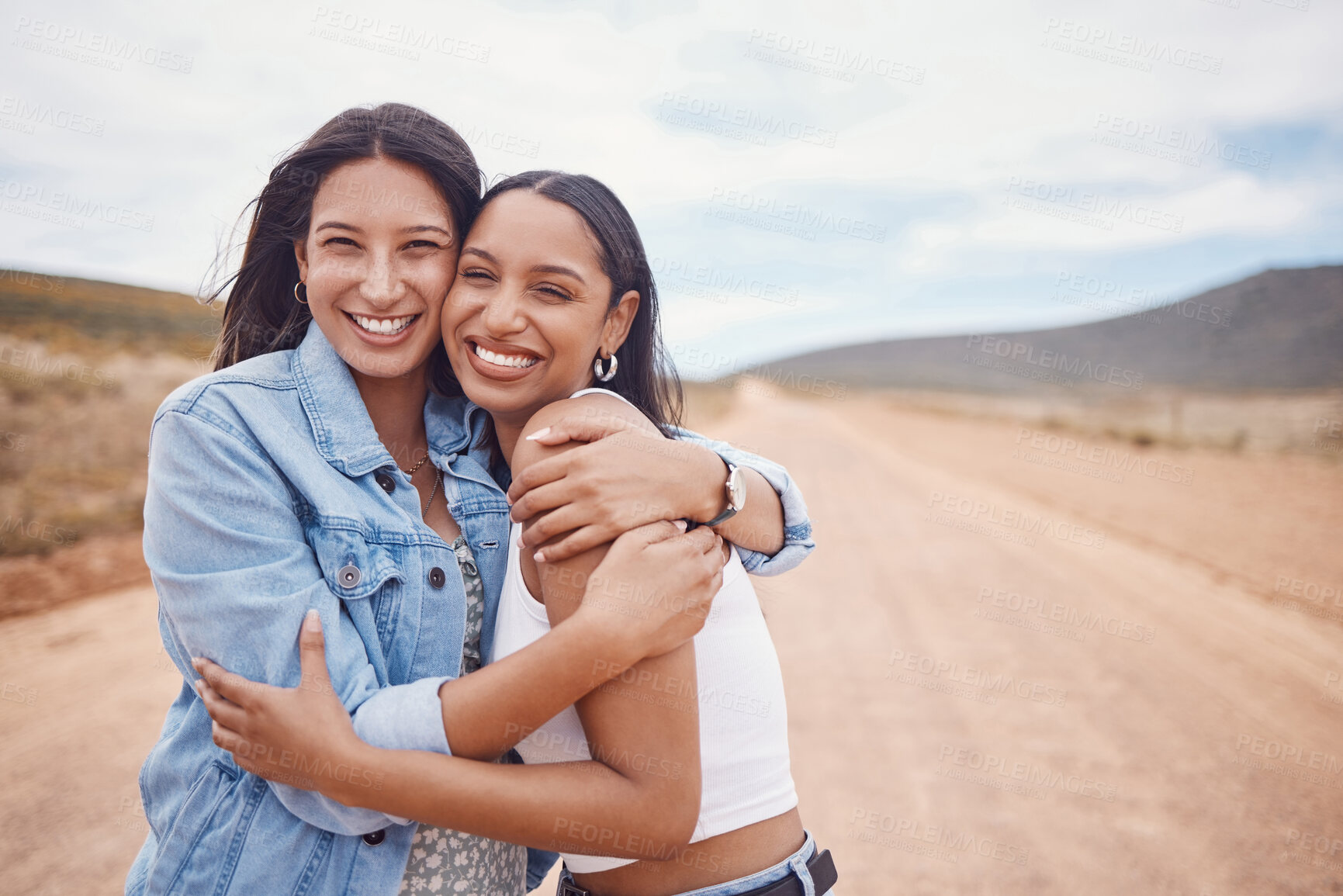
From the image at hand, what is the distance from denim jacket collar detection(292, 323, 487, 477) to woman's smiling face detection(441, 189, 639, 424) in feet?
0.83

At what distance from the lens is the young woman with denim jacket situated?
5.04 feet

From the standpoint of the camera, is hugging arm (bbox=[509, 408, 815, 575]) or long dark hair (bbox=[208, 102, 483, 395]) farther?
long dark hair (bbox=[208, 102, 483, 395])

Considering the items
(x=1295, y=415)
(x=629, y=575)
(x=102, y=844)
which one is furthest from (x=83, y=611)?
(x=1295, y=415)

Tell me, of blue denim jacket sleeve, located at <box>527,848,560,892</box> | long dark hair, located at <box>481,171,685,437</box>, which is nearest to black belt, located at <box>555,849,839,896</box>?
blue denim jacket sleeve, located at <box>527,848,560,892</box>

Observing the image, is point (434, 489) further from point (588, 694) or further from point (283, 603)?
point (588, 694)

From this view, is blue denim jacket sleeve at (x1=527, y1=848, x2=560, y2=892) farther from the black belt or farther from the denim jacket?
the denim jacket

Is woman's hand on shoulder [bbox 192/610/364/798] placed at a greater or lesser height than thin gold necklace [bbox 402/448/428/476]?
lesser

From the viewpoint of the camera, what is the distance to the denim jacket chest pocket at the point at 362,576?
170 centimetres

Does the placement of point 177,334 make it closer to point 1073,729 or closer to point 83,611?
point 83,611

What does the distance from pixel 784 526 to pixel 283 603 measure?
1.36 metres

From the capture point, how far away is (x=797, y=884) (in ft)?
5.75

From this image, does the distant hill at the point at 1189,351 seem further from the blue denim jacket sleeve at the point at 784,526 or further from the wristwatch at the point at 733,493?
the wristwatch at the point at 733,493

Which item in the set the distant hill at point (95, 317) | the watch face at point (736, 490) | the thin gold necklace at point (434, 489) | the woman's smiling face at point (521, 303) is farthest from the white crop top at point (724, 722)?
the distant hill at point (95, 317)

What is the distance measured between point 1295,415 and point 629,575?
32.6 m
